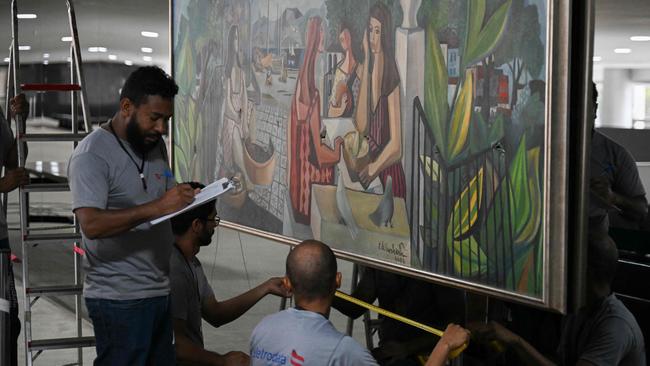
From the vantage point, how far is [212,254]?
6.34m

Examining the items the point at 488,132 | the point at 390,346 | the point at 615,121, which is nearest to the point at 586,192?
the point at 488,132

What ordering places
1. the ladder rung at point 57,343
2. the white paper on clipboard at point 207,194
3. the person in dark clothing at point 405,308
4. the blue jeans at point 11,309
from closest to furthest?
1. the blue jeans at point 11,309
2. the white paper on clipboard at point 207,194
3. the person in dark clothing at point 405,308
4. the ladder rung at point 57,343

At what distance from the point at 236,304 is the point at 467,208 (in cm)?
137

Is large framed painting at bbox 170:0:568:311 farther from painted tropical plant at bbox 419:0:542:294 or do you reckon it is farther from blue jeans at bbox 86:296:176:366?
blue jeans at bbox 86:296:176:366

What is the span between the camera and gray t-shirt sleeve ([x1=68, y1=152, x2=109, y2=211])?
12.4 feet

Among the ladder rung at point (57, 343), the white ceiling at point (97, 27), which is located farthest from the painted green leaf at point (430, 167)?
the white ceiling at point (97, 27)

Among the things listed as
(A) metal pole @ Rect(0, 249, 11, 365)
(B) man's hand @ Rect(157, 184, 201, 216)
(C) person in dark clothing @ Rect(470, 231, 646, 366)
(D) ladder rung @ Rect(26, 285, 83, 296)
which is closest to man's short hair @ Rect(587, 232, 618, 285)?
(C) person in dark clothing @ Rect(470, 231, 646, 366)

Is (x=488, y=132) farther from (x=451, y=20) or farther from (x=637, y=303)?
(x=637, y=303)

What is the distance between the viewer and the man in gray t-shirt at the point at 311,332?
2.84m

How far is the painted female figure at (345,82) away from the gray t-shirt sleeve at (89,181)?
86 centimetres

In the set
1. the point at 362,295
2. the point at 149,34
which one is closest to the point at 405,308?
the point at 362,295

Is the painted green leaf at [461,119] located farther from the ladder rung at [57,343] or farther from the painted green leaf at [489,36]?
the ladder rung at [57,343]

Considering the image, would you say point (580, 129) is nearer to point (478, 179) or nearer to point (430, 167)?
point (478, 179)

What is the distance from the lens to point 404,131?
355 cm
